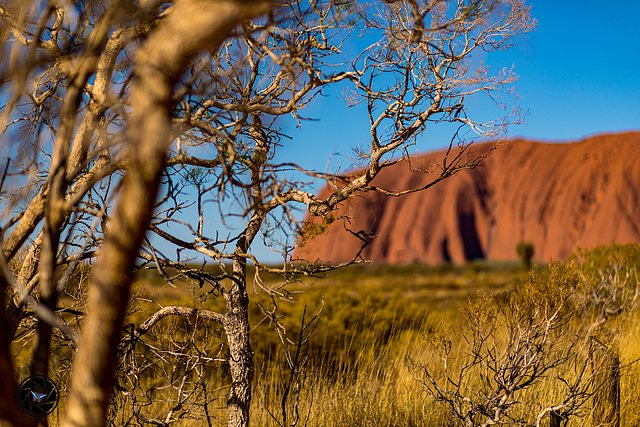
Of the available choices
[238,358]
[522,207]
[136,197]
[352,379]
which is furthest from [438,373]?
[522,207]

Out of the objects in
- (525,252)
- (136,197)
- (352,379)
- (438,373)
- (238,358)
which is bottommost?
(352,379)

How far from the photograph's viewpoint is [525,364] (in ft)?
11.8

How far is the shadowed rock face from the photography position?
55156mm

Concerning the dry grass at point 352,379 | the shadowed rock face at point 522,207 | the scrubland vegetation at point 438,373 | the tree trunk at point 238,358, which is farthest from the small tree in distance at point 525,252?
the tree trunk at point 238,358

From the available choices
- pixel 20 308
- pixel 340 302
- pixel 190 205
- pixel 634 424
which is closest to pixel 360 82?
pixel 190 205

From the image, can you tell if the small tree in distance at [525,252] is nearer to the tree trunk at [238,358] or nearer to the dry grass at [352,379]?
the dry grass at [352,379]

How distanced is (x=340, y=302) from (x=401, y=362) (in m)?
3.66

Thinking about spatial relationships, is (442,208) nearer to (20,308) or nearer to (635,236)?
(635,236)

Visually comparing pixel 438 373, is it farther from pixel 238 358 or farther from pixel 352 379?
pixel 238 358

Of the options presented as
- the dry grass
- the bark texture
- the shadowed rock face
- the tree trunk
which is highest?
the shadowed rock face

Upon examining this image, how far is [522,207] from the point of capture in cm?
6225

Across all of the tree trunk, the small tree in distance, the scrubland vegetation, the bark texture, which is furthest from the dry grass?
the small tree in distance

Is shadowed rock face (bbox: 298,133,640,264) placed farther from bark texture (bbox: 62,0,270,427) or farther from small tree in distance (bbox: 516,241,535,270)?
bark texture (bbox: 62,0,270,427)

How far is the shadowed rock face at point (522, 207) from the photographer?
55156 millimetres
